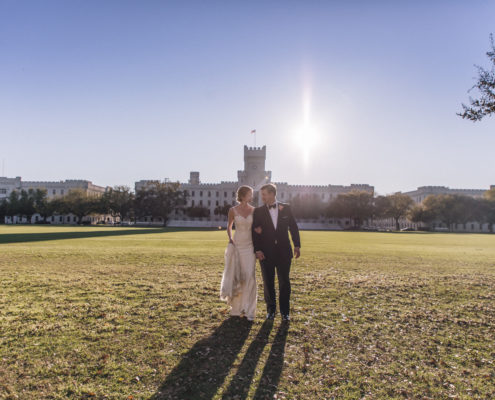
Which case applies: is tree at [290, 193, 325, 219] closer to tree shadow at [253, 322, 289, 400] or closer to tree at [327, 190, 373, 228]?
tree at [327, 190, 373, 228]

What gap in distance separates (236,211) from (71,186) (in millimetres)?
127107

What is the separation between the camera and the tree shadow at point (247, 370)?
12.5ft

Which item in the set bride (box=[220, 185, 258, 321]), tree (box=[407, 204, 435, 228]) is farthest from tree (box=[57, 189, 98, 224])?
bride (box=[220, 185, 258, 321])

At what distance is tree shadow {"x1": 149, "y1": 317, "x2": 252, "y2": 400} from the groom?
Result: 86 centimetres

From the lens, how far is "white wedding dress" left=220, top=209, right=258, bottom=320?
6.29 meters

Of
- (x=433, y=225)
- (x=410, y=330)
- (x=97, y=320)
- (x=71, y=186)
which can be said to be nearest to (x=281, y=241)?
(x=410, y=330)

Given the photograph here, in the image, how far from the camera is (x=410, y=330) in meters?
5.91

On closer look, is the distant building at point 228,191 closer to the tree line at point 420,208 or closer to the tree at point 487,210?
the tree line at point 420,208

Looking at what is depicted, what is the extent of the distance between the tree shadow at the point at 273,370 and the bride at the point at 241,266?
0.99 meters

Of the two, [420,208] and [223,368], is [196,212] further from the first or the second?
[223,368]

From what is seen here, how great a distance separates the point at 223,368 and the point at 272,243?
2.55 meters

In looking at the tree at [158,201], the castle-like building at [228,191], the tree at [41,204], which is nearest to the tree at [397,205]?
the castle-like building at [228,191]

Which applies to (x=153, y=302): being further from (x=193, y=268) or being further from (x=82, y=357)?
(x=193, y=268)

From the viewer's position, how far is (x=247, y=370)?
4316 mm
